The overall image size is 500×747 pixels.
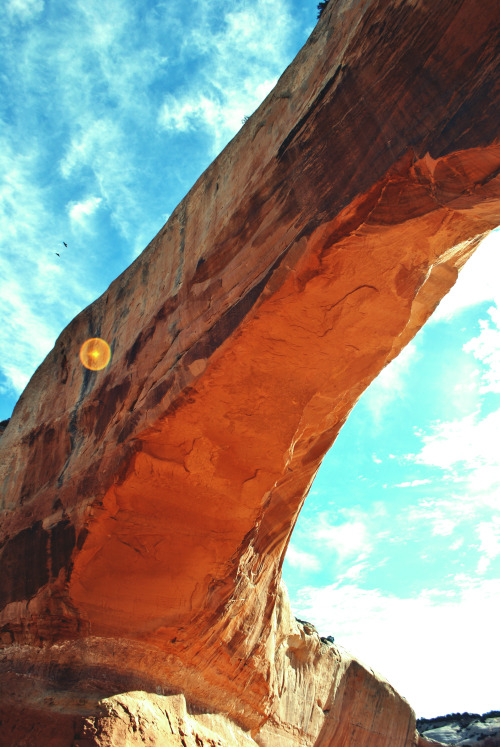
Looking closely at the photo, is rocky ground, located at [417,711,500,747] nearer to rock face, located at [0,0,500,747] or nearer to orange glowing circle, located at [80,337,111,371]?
rock face, located at [0,0,500,747]

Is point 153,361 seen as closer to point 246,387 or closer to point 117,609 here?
point 246,387

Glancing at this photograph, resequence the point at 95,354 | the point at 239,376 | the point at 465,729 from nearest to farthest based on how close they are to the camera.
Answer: the point at 239,376 → the point at 95,354 → the point at 465,729

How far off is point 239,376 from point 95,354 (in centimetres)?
277

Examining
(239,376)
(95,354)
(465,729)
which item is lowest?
(465,729)

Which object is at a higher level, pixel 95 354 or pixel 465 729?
pixel 95 354

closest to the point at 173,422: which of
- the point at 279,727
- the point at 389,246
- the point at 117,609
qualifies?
the point at 117,609

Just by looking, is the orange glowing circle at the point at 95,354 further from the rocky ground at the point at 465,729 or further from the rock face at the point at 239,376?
the rocky ground at the point at 465,729

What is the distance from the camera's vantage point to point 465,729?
37.9ft

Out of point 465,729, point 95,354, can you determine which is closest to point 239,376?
point 95,354

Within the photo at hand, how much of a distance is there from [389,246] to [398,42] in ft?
4.43

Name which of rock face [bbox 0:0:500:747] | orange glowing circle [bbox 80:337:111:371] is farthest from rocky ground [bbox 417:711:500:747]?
orange glowing circle [bbox 80:337:111:371]

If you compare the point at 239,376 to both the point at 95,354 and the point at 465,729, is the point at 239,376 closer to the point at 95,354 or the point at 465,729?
the point at 95,354

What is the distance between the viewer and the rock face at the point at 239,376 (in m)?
4.04

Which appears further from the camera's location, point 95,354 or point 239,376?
point 95,354
